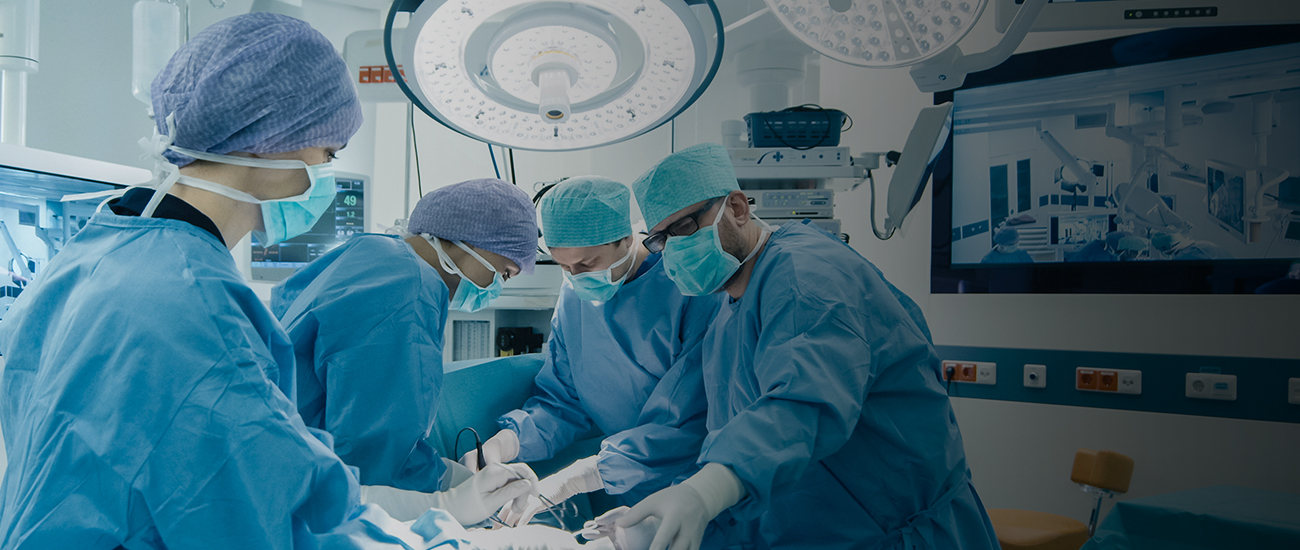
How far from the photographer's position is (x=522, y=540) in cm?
118

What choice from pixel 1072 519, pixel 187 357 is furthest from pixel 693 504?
pixel 1072 519

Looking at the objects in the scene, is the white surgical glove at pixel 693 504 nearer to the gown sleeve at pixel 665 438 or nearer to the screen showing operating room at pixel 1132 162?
the gown sleeve at pixel 665 438

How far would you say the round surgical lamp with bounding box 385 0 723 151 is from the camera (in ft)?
2.26

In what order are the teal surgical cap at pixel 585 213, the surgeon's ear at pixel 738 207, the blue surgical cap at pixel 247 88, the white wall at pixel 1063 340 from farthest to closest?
1. the white wall at pixel 1063 340
2. the teal surgical cap at pixel 585 213
3. the surgeon's ear at pixel 738 207
4. the blue surgical cap at pixel 247 88

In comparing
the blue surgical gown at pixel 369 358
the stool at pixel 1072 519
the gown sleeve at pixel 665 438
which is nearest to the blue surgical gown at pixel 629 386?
the gown sleeve at pixel 665 438

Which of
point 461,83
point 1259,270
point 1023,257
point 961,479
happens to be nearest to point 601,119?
point 461,83

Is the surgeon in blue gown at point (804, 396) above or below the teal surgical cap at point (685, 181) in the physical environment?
below

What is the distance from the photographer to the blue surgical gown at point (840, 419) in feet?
2.98

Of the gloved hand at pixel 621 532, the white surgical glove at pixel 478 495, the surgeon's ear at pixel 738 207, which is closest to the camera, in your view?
the gloved hand at pixel 621 532

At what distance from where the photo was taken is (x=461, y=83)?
0.77 metres

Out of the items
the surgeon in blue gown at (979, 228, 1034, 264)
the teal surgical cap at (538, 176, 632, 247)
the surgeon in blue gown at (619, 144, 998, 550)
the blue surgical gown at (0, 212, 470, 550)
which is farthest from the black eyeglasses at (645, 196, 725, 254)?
the surgeon in blue gown at (979, 228, 1034, 264)

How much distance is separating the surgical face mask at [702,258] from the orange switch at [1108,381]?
5.57 feet

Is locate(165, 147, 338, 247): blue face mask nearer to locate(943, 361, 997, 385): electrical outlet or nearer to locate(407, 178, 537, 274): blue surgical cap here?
locate(407, 178, 537, 274): blue surgical cap

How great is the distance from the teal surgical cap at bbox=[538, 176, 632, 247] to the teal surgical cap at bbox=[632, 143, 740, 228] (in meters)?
0.29
